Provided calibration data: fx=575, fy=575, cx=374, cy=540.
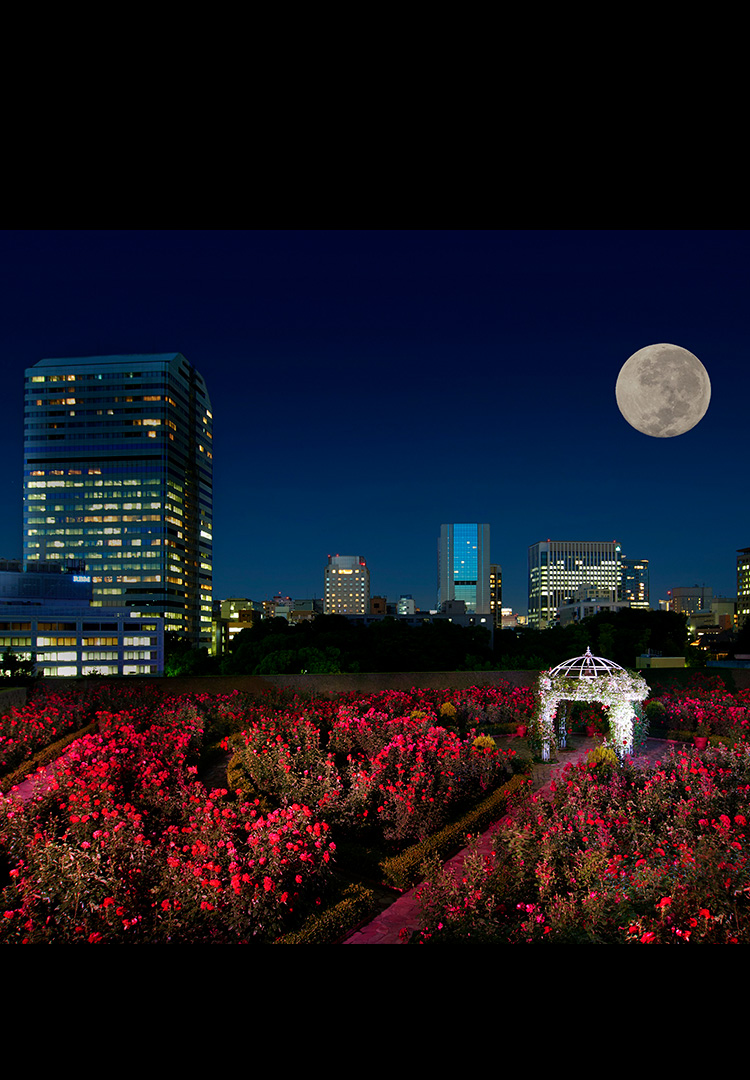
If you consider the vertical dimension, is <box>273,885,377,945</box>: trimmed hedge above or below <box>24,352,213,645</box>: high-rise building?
below

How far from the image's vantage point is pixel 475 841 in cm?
547

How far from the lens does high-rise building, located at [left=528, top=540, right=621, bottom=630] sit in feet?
560

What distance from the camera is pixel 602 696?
29.2 feet

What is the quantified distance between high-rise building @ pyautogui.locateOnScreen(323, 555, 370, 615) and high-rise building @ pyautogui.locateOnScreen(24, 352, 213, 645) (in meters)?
67.7

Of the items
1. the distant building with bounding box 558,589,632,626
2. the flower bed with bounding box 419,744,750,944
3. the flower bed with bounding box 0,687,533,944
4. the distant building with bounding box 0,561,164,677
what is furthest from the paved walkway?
the distant building with bounding box 558,589,632,626

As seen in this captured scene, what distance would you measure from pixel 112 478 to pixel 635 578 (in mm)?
156279

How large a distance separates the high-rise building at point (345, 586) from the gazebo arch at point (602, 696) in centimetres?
16312

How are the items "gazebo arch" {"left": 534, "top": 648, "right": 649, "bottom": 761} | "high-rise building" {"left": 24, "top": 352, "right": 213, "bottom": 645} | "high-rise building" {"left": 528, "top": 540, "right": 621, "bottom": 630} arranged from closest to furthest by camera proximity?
1. "gazebo arch" {"left": 534, "top": 648, "right": 649, "bottom": 761}
2. "high-rise building" {"left": 24, "top": 352, "right": 213, "bottom": 645}
3. "high-rise building" {"left": 528, "top": 540, "right": 621, "bottom": 630}

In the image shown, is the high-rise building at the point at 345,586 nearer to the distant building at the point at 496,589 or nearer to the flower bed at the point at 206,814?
the distant building at the point at 496,589

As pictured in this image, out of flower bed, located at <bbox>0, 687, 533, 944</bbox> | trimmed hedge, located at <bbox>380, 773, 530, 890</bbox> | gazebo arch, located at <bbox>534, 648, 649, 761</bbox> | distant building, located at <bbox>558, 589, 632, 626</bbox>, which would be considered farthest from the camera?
distant building, located at <bbox>558, 589, 632, 626</bbox>

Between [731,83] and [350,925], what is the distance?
5543 millimetres

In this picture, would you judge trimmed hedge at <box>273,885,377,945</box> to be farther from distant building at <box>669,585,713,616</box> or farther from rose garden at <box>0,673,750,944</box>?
distant building at <box>669,585,713,616</box>

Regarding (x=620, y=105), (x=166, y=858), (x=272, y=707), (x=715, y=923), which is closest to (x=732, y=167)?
(x=620, y=105)

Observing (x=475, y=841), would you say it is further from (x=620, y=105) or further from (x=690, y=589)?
(x=690, y=589)
